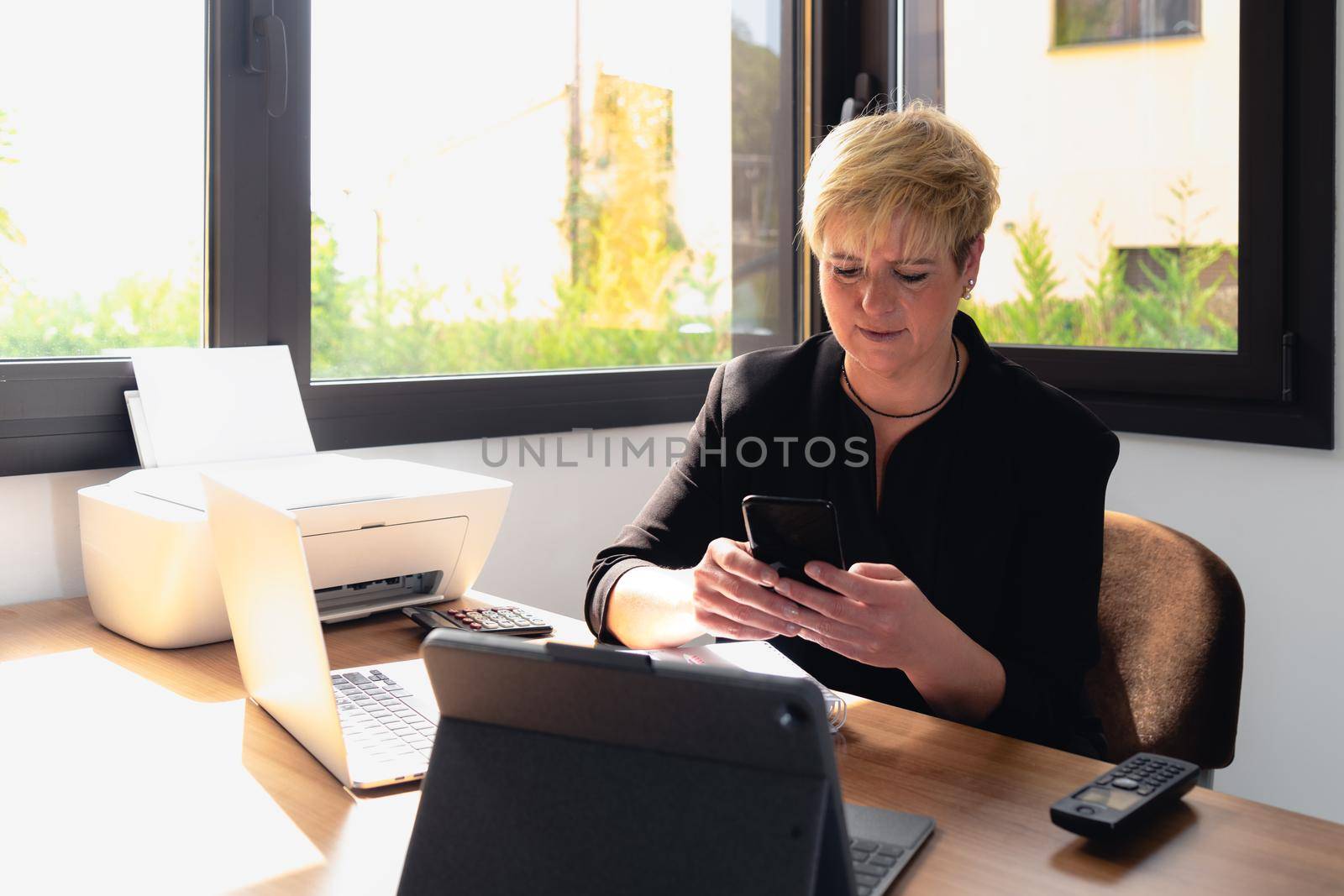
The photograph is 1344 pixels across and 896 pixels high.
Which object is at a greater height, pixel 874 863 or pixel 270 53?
pixel 270 53

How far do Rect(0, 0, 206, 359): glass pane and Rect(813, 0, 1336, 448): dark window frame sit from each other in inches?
68.1

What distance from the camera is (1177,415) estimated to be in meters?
2.12

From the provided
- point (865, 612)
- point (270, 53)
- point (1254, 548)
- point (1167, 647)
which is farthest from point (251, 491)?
point (1254, 548)

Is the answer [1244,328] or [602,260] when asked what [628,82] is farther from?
[1244,328]

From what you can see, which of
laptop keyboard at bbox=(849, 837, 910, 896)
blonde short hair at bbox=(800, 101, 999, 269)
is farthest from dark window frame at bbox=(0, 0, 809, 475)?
laptop keyboard at bbox=(849, 837, 910, 896)

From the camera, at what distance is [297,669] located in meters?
0.98

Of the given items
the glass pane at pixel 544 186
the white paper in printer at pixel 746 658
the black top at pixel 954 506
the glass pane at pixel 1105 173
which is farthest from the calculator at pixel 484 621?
the glass pane at pixel 1105 173

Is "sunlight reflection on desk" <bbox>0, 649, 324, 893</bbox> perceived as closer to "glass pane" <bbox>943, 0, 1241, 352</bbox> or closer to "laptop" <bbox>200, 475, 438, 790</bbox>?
"laptop" <bbox>200, 475, 438, 790</bbox>

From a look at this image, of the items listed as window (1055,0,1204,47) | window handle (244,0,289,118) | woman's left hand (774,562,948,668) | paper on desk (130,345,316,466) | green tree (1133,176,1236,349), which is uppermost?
window (1055,0,1204,47)

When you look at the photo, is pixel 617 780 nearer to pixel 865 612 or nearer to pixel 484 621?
pixel 865 612

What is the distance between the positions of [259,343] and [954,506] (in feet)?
3.53

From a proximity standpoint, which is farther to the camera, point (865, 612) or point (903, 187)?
point (903, 187)

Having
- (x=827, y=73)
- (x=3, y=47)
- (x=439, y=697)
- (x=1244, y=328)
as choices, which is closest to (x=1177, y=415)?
(x=1244, y=328)

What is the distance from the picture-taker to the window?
→ 2.08 meters
